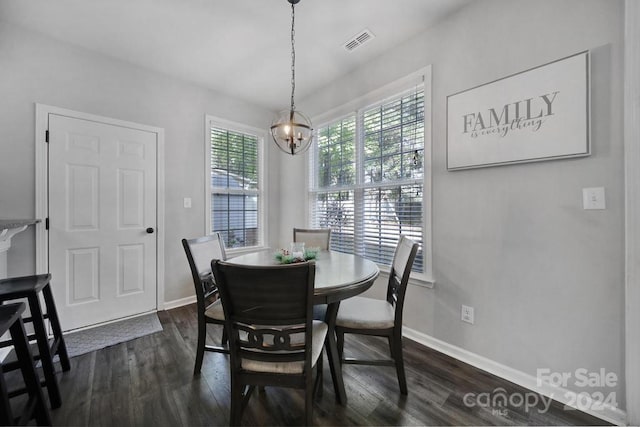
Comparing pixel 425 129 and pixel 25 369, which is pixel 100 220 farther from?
pixel 425 129

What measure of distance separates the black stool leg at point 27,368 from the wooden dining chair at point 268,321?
3.20 ft

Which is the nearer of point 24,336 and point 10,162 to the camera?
point 24,336

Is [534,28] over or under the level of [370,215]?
over

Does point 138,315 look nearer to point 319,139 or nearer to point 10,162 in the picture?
point 10,162

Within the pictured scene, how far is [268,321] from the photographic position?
1.16 m

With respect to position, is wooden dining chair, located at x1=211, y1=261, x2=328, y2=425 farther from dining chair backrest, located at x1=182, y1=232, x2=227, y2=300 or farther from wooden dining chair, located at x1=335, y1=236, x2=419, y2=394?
dining chair backrest, located at x1=182, y1=232, x2=227, y2=300

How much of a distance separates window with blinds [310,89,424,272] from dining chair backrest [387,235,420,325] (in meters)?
0.53

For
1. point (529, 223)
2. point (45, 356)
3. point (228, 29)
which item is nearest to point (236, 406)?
point (45, 356)

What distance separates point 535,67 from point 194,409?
2.93m

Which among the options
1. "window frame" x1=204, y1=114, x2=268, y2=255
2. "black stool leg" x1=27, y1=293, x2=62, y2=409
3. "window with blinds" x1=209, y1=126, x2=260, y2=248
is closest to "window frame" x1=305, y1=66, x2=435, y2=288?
"window frame" x1=204, y1=114, x2=268, y2=255

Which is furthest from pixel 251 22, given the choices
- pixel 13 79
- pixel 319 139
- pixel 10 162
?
pixel 10 162

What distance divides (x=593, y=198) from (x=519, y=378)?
4.02 feet

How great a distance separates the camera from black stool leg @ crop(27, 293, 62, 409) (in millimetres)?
1499

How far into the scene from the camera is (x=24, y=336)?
1296 mm
